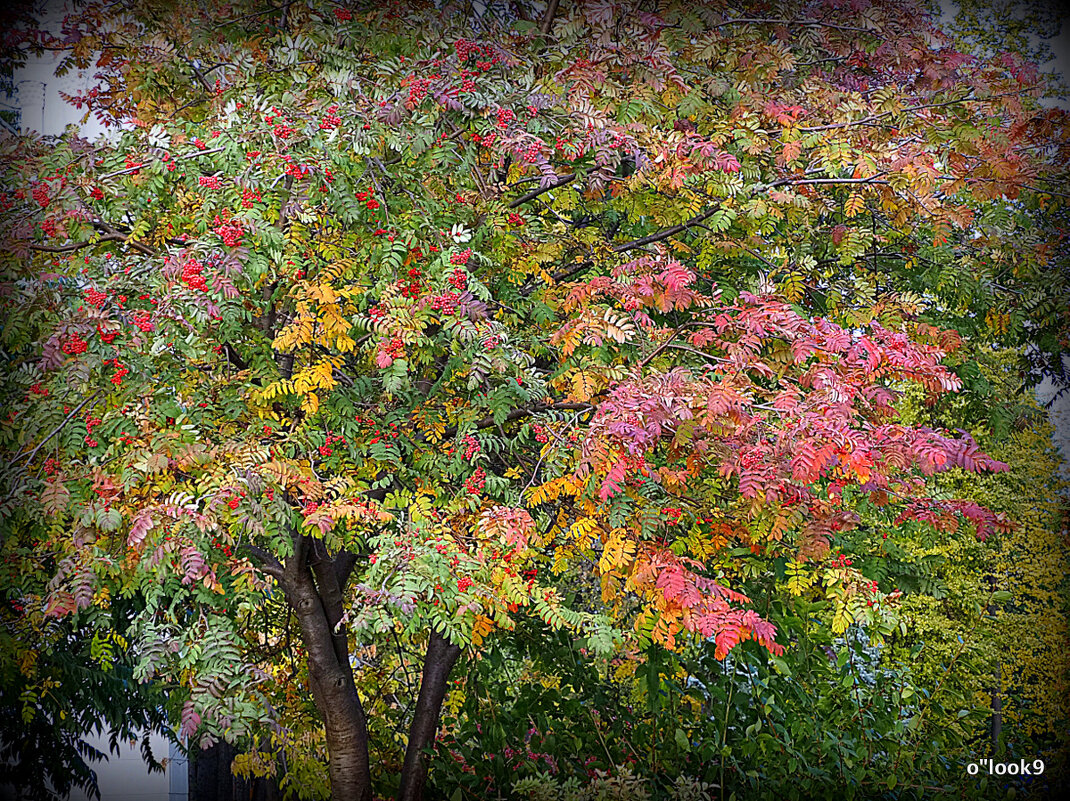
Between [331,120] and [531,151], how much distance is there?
102 centimetres

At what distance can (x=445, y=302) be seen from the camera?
15.3 feet

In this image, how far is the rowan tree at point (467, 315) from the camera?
4.55 m

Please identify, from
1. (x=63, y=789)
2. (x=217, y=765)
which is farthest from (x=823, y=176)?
(x=217, y=765)

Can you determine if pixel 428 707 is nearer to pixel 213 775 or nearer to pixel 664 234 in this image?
pixel 664 234

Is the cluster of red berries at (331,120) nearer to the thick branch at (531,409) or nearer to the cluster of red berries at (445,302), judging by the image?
the cluster of red berries at (445,302)

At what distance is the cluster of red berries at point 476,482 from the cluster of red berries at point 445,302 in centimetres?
107

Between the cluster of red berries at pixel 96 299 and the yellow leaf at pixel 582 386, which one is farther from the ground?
the cluster of red berries at pixel 96 299

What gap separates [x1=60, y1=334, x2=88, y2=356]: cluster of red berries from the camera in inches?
177

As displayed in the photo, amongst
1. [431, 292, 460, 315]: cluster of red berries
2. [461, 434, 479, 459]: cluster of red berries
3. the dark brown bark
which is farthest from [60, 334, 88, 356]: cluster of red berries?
the dark brown bark

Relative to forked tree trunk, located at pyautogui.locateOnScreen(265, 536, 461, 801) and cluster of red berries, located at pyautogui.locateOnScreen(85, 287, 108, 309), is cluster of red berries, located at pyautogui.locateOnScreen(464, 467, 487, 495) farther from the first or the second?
cluster of red berries, located at pyautogui.locateOnScreen(85, 287, 108, 309)

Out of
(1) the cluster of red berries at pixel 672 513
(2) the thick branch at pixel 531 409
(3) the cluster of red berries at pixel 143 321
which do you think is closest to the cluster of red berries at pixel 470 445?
(2) the thick branch at pixel 531 409

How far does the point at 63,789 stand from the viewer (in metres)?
8.29

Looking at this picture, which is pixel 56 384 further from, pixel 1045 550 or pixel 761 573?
pixel 1045 550

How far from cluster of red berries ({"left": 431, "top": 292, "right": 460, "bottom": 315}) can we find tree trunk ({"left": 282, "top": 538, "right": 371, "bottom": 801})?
2.43 meters
